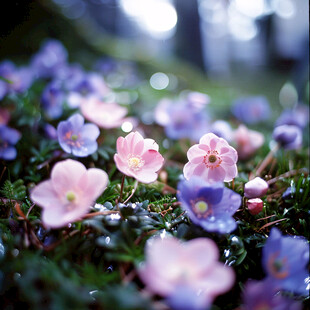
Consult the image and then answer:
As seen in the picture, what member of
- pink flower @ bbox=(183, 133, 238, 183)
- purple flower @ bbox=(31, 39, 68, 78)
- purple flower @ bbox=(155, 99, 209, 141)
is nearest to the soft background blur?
purple flower @ bbox=(31, 39, 68, 78)

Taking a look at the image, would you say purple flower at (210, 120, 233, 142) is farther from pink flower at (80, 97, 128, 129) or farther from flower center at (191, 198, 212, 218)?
flower center at (191, 198, 212, 218)

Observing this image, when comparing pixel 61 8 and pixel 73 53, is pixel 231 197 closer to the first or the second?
pixel 73 53

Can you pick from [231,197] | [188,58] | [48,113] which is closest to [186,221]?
[231,197]

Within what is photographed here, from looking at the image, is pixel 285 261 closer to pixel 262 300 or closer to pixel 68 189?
pixel 262 300

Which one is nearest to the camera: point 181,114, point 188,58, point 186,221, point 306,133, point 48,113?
point 186,221

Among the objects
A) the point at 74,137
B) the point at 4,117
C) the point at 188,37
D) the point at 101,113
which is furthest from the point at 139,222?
the point at 188,37

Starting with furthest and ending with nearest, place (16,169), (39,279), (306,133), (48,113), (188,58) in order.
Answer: (188,58) → (306,133) → (48,113) → (16,169) → (39,279)

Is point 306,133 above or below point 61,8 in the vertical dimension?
below
